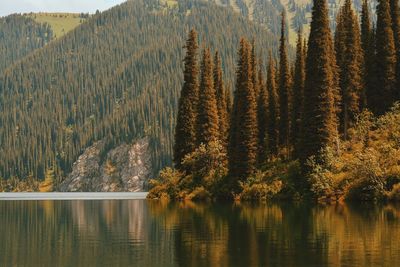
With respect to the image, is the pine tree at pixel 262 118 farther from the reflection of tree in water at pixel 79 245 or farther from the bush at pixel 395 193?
the reflection of tree in water at pixel 79 245

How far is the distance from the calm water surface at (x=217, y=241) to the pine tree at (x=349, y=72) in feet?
133

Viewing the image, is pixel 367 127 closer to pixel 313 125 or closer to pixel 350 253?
pixel 313 125

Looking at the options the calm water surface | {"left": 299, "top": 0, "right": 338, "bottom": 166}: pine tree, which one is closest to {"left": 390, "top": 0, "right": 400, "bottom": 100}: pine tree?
{"left": 299, "top": 0, "right": 338, "bottom": 166}: pine tree

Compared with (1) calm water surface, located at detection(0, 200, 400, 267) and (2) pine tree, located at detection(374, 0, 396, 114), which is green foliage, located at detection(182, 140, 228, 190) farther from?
(1) calm water surface, located at detection(0, 200, 400, 267)

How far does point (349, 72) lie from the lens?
96.2m

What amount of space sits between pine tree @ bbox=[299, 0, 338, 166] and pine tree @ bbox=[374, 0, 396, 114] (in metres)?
11.3

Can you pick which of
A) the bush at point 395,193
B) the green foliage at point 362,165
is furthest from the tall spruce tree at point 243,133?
the bush at point 395,193

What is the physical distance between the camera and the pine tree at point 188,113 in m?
110

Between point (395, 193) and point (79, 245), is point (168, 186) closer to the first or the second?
point (395, 193)

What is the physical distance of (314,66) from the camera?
270 ft

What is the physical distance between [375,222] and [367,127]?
41749 mm

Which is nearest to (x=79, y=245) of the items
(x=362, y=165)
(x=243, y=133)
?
(x=362, y=165)

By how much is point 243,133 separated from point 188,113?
19.8 meters

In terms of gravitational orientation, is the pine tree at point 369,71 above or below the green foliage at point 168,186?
above
